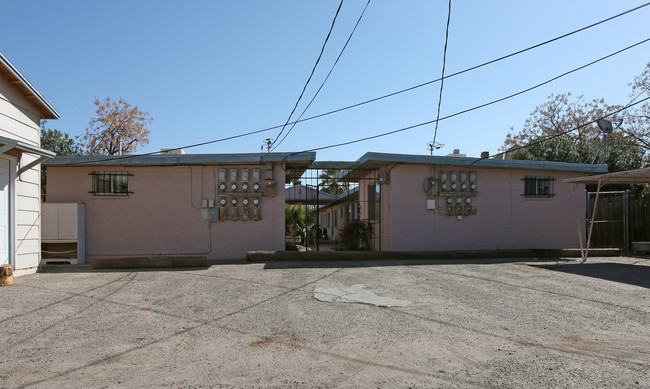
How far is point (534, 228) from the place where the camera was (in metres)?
13.8

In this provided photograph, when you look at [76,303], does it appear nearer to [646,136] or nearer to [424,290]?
[424,290]

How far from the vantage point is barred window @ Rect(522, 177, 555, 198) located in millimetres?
13852

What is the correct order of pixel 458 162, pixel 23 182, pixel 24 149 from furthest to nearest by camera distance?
pixel 458 162 < pixel 23 182 < pixel 24 149

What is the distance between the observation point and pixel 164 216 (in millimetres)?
12328

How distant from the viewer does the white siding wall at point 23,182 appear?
9.08 m

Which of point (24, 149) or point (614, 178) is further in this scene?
point (614, 178)

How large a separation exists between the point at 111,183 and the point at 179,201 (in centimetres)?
198

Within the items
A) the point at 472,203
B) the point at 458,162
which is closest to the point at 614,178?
the point at 472,203

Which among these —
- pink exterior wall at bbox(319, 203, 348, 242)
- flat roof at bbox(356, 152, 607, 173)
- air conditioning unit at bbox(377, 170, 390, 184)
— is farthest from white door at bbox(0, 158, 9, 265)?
pink exterior wall at bbox(319, 203, 348, 242)

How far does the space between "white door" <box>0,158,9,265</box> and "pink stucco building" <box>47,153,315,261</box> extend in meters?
3.03

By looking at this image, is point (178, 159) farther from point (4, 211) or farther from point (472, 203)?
point (472, 203)

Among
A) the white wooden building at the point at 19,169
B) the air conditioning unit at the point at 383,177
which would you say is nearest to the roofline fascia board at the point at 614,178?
the air conditioning unit at the point at 383,177

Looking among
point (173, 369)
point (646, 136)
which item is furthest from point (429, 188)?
point (646, 136)

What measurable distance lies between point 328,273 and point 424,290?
2519mm
